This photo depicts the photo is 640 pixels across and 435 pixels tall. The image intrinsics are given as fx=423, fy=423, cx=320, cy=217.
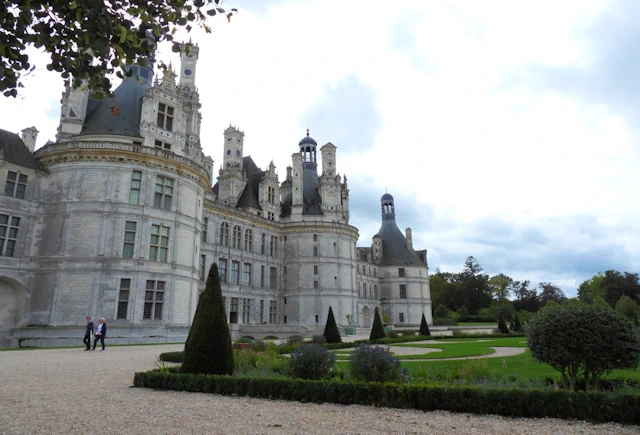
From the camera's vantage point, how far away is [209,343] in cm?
991

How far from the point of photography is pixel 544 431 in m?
6.00

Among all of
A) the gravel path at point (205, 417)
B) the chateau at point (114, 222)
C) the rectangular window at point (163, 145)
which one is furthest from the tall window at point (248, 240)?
the gravel path at point (205, 417)

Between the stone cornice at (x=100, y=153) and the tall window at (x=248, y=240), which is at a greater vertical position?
the stone cornice at (x=100, y=153)

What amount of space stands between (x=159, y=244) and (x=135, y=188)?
12.0ft

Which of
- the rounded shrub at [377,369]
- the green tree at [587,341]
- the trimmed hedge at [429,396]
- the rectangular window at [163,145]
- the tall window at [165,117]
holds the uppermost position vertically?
the tall window at [165,117]

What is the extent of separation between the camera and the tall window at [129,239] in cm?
2461

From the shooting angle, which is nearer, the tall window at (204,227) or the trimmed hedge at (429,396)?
the trimmed hedge at (429,396)

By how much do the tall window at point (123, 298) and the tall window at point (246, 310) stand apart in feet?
51.1

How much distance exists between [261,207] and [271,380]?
3590 centimetres

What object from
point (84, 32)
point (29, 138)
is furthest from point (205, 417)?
point (29, 138)

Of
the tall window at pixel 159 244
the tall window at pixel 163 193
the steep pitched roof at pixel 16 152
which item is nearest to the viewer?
the steep pitched roof at pixel 16 152

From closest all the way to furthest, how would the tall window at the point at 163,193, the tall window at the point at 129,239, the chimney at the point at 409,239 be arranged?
1. the tall window at the point at 129,239
2. the tall window at the point at 163,193
3. the chimney at the point at 409,239

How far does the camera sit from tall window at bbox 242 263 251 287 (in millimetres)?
39250

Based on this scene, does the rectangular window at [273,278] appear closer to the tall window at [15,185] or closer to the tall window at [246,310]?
the tall window at [246,310]
